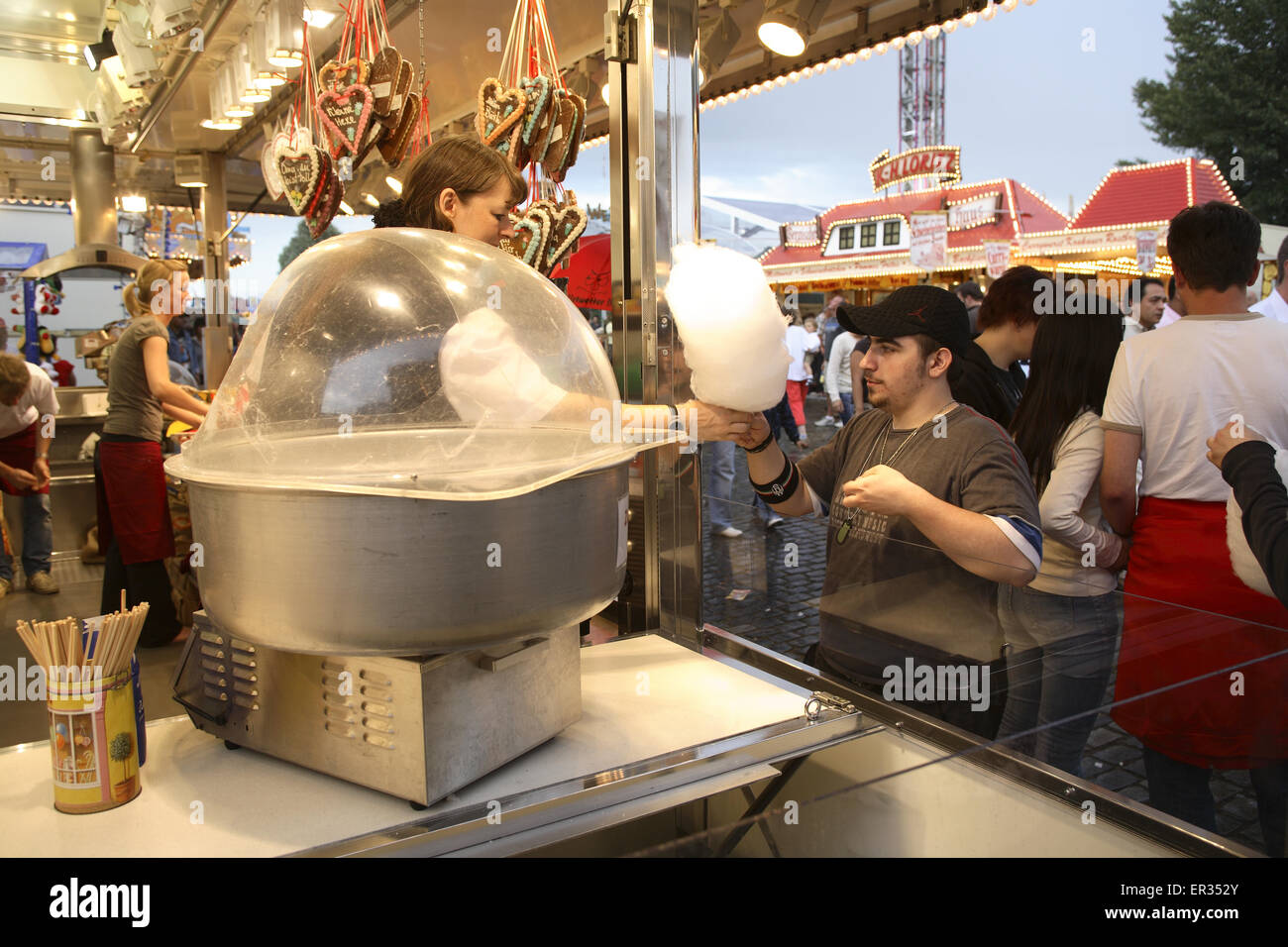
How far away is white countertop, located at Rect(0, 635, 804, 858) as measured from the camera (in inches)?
39.5

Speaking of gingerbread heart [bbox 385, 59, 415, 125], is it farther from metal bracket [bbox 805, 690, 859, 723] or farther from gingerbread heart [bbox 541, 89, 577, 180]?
metal bracket [bbox 805, 690, 859, 723]

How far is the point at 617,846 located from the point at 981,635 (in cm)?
66

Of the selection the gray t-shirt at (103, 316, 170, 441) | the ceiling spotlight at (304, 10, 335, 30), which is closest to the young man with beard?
the ceiling spotlight at (304, 10, 335, 30)

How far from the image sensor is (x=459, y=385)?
1.08 m

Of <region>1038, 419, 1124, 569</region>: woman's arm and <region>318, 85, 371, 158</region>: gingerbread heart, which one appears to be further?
<region>318, 85, 371, 158</region>: gingerbread heart

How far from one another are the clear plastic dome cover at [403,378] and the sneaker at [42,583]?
16.6 feet

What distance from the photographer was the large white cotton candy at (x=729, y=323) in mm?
1365

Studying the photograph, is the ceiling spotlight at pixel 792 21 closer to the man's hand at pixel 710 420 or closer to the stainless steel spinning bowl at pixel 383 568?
the man's hand at pixel 710 420

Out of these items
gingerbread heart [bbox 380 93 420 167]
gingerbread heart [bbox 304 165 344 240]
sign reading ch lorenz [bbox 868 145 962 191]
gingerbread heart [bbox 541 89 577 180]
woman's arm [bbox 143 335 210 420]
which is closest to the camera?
gingerbread heart [bbox 541 89 577 180]

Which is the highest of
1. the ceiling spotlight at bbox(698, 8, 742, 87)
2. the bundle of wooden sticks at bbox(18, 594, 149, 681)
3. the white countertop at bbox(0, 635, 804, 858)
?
the ceiling spotlight at bbox(698, 8, 742, 87)

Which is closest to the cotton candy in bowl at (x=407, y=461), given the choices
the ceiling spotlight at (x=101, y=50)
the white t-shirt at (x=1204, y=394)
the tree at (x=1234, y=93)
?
the white t-shirt at (x=1204, y=394)

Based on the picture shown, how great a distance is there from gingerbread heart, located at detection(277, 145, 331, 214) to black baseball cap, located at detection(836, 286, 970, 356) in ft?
6.05
